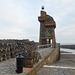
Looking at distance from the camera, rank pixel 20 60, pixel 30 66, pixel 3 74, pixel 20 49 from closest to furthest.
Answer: pixel 3 74, pixel 20 60, pixel 30 66, pixel 20 49

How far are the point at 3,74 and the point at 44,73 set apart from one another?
2.65 meters

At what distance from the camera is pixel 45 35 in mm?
20188

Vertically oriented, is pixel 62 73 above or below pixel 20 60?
below

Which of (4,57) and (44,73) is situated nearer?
(44,73)

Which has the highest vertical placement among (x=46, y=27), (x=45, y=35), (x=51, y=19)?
(x=51, y=19)

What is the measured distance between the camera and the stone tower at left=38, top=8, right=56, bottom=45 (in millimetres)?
19734

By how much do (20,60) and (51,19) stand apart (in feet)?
55.6

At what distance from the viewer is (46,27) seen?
20.3 meters

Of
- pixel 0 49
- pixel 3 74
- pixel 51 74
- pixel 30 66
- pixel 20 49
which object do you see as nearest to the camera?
pixel 3 74

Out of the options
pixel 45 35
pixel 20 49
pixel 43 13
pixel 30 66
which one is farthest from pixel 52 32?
pixel 30 66

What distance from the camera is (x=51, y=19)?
66.0 ft

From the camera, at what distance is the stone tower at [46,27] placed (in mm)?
19734

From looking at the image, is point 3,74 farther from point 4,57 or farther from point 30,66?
point 4,57

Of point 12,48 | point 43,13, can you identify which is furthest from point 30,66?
point 43,13
